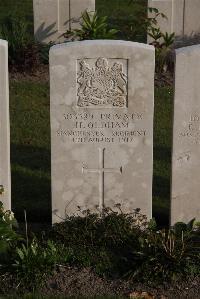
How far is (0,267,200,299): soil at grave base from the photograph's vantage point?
7.07m

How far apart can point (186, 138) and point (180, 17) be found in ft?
23.4

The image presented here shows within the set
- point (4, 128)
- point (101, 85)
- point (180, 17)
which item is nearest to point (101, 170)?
point (101, 85)

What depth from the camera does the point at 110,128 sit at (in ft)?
25.7

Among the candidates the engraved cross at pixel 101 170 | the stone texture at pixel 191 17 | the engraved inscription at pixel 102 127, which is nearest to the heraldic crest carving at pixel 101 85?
the engraved inscription at pixel 102 127

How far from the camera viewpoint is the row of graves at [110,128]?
25.0 feet

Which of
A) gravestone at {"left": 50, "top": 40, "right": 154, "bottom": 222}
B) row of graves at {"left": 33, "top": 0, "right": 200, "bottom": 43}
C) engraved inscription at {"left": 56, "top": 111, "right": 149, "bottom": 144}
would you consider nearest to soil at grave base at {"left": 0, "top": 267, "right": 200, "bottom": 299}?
gravestone at {"left": 50, "top": 40, "right": 154, "bottom": 222}

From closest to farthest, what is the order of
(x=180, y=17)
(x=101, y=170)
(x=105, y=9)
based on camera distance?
(x=101, y=170) → (x=180, y=17) → (x=105, y=9)

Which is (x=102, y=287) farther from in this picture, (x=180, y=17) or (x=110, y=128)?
(x=180, y=17)

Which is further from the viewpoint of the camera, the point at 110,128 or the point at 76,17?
the point at 76,17

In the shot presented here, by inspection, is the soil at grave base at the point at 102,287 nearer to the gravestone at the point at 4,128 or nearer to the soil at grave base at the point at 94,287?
the soil at grave base at the point at 94,287

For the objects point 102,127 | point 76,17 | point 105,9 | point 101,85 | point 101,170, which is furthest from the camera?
point 105,9

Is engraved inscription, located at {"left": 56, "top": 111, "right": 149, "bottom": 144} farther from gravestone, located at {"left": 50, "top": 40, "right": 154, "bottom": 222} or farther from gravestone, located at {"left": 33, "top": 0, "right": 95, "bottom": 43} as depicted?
gravestone, located at {"left": 33, "top": 0, "right": 95, "bottom": 43}

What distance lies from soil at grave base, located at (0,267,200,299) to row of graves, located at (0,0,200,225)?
1001mm

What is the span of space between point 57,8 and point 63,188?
738cm
